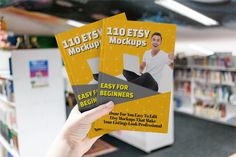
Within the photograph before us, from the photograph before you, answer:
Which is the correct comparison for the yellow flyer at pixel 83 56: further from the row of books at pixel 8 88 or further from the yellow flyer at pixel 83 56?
the row of books at pixel 8 88

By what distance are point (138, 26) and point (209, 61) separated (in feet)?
16.1

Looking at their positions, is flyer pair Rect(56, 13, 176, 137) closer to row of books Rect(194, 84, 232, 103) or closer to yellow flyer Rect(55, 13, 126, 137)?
yellow flyer Rect(55, 13, 126, 137)

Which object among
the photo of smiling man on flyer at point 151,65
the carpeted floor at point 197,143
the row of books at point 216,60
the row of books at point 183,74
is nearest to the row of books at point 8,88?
the carpeted floor at point 197,143

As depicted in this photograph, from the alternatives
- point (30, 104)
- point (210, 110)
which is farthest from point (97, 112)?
point (210, 110)

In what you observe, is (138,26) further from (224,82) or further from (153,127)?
(224,82)

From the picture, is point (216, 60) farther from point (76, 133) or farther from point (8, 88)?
point (76, 133)

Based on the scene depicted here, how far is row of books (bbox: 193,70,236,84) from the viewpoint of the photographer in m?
4.79

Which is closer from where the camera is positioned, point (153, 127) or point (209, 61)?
point (153, 127)

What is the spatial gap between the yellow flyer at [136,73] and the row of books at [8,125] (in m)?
2.11

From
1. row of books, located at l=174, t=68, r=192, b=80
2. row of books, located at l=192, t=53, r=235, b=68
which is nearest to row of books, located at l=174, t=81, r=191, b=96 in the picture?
row of books, located at l=174, t=68, r=192, b=80

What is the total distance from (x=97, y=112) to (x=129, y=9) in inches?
118

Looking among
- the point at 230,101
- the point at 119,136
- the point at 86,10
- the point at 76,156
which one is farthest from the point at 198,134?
the point at 76,156

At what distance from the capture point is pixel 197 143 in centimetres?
391

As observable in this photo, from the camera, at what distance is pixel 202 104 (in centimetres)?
546
